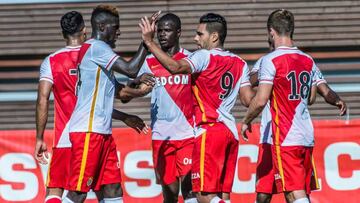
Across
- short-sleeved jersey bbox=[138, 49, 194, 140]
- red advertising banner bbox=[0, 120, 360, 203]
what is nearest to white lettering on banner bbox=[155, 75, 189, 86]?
short-sleeved jersey bbox=[138, 49, 194, 140]

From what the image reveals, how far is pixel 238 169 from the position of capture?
1302 cm

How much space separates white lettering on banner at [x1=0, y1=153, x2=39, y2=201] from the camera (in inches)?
513

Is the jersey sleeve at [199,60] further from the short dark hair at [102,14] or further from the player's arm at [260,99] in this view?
the short dark hair at [102,14]

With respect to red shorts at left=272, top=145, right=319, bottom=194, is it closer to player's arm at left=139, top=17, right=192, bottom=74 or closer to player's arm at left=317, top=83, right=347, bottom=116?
player's arm at left=317, top=83, right=347, bottom=116

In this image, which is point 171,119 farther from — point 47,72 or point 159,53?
point 159,53

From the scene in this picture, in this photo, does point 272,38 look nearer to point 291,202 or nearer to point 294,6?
point 291,202

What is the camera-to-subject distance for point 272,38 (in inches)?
395

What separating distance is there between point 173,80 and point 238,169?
7.27 ft

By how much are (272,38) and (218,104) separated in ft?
2.86

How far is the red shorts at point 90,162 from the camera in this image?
9.56 metres

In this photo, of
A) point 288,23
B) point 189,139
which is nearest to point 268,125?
point 189,139

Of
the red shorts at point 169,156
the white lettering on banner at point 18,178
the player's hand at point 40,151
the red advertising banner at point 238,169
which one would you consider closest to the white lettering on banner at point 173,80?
the red shorts at point 169,156

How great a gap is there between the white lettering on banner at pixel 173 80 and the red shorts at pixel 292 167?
1.74 metres

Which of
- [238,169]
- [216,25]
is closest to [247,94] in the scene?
[216,25]
